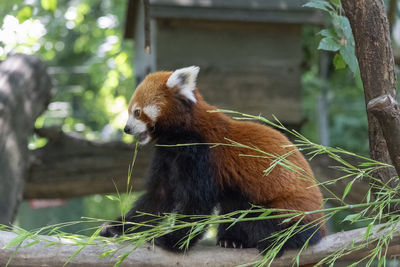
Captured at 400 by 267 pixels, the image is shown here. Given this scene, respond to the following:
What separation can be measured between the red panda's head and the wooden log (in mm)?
1312

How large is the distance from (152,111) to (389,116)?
107 cm

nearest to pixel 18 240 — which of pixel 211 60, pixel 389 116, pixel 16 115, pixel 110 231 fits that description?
pixel 110 231

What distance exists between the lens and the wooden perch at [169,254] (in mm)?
1859

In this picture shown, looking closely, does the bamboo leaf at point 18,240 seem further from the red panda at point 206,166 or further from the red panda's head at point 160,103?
the red panda's head at point 160,103

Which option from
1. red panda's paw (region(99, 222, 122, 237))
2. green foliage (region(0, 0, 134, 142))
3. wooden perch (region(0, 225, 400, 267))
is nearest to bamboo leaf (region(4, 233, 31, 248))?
wooden perch (region(0, 225, 400, 267))

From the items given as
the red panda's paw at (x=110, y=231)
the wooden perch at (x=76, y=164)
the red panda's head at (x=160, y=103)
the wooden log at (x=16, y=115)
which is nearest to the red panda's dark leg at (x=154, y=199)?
the red panda's paw at (x=110, y=231)

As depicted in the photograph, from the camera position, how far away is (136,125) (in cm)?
222

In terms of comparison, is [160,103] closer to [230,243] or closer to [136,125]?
[136,125]

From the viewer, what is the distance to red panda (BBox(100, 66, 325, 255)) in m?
2.15

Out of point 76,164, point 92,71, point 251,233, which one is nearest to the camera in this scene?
point 251,233

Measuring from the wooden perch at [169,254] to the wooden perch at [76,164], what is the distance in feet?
6.31

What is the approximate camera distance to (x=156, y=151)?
2.32 metres

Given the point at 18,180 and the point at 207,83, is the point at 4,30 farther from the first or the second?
the point at 207,83

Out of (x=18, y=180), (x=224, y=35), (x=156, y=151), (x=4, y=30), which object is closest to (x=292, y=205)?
(x=156, y=151)
